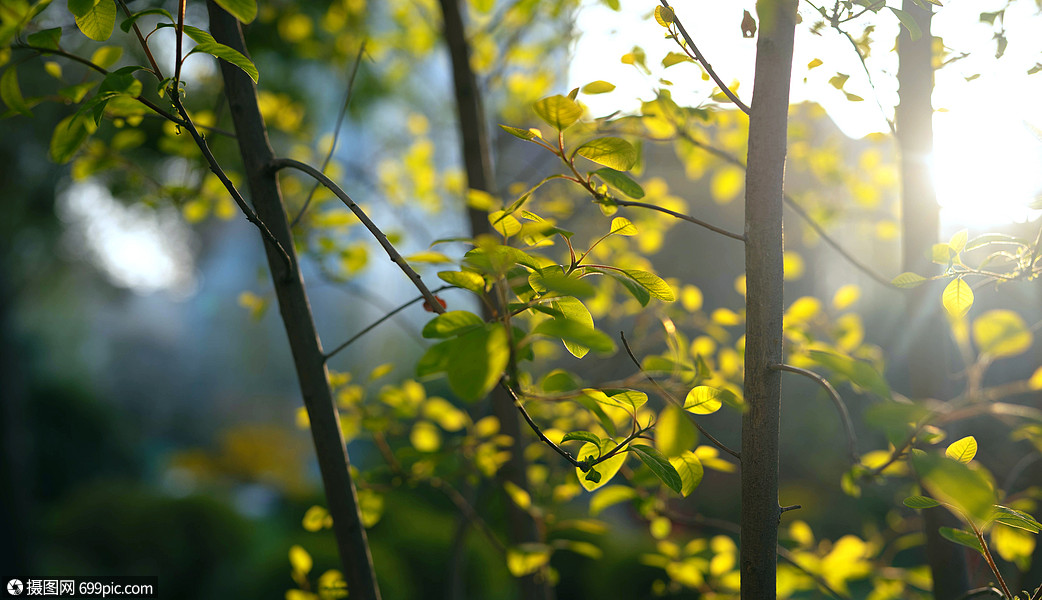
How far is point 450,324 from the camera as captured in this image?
20.7 inches

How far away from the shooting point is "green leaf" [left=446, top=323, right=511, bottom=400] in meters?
0.40

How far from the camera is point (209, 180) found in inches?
58.6

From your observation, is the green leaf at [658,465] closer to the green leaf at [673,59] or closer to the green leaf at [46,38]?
the green leaf at [673,59]

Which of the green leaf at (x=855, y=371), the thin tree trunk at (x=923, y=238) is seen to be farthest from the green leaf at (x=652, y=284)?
the thin tree trunk at (x=923, y=238)

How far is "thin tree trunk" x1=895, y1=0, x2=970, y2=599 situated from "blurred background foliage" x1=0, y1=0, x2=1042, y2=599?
0.36 ft

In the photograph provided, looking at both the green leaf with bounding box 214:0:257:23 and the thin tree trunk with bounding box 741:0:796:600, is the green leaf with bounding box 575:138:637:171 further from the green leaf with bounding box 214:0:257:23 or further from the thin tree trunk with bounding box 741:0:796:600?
the green leaf with bounding box 214:0:257:23

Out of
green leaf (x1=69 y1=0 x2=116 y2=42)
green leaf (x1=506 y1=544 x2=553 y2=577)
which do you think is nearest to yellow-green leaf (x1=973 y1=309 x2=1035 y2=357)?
green leaf (x1=506 y1=544 x2=553 y2=577)

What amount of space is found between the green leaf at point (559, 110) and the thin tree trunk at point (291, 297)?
465 mm

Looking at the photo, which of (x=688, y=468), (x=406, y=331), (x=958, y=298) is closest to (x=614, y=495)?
(x=688, y=468)

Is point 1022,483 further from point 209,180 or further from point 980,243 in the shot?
point 209,180

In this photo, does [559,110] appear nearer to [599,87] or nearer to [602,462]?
[599,87]

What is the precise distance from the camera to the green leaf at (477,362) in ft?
1.32

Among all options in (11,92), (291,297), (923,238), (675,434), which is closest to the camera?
(675,434)

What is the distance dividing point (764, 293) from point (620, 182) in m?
0.21
